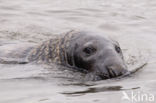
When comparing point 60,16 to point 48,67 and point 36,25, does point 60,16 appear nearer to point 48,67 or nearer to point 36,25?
point 36,25

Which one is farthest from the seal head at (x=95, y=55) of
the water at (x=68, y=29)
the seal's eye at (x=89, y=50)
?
the water at (x=68, y=29)

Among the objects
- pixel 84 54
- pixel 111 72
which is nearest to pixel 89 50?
pixel 84 54

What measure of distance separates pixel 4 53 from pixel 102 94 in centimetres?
243

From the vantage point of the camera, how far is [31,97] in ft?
14.0

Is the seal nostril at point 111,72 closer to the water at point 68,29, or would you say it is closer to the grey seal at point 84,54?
the grey seal at point 84,54

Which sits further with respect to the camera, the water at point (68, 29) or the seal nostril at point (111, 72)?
the seal nostril at point (111, 72)

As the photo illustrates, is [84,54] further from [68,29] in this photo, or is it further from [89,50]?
[68,29]

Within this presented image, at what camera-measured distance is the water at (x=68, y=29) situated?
→ 441 cm

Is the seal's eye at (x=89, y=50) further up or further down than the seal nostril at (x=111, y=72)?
further up

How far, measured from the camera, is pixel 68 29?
899 centimetres

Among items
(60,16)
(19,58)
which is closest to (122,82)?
(19,58)

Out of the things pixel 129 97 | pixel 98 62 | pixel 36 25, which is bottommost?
pixel 129 97

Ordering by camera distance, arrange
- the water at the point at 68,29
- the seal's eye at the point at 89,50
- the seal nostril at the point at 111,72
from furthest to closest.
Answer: the seal's eye at the point at 89,50 < the seal nostril at the point at 111,72 < the water at the point at 68,29

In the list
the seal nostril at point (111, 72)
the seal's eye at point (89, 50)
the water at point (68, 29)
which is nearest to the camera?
the water at point (68, 29)
